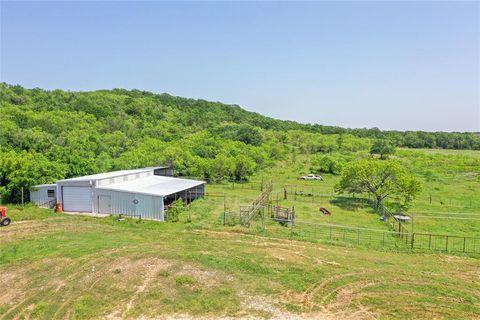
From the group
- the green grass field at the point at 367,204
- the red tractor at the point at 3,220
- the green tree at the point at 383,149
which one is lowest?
the green grass field at the point at 367,204

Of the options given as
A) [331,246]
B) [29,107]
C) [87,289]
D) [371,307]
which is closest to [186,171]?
[331,246]

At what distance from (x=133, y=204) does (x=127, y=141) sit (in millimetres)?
30394

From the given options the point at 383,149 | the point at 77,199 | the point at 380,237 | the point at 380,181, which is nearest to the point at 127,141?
the point at 77,199

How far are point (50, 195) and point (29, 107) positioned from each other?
5166 centimetres

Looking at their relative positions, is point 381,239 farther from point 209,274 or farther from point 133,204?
point 133,204

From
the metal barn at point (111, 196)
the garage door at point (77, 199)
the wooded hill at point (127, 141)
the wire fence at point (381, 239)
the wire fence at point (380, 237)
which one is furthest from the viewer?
the wooded hill at point (127, 141)

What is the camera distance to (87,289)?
1447 cm

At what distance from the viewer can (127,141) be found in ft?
184

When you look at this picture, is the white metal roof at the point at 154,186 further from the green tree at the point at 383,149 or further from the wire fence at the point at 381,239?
the green tree at the point at 383,149

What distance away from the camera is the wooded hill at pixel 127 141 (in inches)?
1426

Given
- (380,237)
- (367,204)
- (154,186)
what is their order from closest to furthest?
(380,237) < (154,186) < (367,204)

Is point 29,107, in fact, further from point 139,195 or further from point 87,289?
point 87,289

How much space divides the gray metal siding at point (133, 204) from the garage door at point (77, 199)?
1.96 ft

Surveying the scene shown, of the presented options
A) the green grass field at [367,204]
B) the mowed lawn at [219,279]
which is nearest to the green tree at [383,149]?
the green grass field at [367,204]
